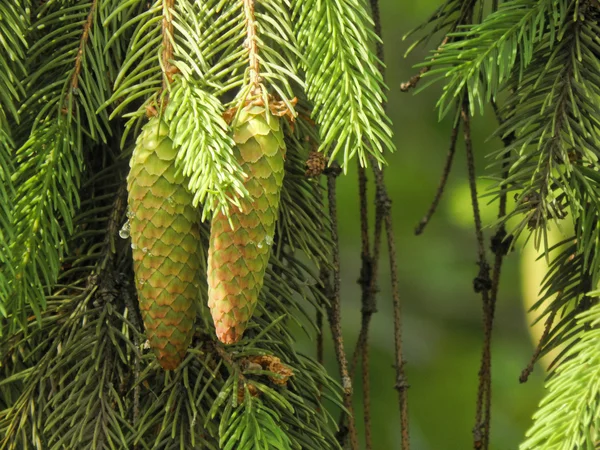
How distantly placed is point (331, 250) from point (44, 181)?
0.84 ft

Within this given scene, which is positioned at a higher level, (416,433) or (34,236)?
(34,236)

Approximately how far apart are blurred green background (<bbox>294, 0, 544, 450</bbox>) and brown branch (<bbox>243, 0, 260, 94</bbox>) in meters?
1.51

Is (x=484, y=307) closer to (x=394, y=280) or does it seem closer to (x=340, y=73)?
(x=394, y=280)

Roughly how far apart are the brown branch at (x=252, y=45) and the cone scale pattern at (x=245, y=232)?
22 millimetres

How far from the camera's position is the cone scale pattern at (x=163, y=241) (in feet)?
1.68

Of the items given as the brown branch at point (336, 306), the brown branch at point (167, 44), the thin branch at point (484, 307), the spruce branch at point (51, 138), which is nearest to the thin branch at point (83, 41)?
the spruce branch at point (51, 138)

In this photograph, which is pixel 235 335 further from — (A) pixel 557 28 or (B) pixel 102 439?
(A) pixel 557 28

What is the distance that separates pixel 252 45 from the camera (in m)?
0.53

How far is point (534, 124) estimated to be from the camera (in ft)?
2.08

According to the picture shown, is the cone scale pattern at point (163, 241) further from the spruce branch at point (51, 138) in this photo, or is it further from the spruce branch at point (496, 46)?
the spruce branch at point (496, 46)

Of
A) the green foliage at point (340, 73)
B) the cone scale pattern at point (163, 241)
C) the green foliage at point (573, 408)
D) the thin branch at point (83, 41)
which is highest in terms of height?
the thin branch at point (83, 41)

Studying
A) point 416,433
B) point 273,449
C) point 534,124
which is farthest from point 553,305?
point 416,433

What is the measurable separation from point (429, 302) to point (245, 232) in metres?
1.96

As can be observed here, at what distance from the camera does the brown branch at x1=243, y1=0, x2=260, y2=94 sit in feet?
1.69
